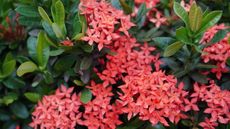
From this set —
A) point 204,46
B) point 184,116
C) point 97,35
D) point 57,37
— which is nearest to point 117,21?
point 97,35

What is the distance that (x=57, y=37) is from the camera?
6.96 feet

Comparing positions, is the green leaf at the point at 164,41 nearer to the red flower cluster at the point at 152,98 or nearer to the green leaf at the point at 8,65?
the red flower cluster at the point at 152,98

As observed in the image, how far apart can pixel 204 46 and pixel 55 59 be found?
33.3 inches

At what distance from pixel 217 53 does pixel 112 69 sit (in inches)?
23.1

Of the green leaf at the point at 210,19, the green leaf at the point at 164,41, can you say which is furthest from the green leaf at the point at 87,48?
the green leaf at the point at 210,19

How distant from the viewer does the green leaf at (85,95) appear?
6.97 ft

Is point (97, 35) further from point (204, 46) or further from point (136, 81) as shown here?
point (204, 46)

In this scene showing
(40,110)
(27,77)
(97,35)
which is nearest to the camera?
(97,35)

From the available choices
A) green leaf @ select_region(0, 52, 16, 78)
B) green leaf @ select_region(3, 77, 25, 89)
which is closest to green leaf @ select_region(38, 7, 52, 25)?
green leaf @ select_region(0, 52, 16, 78)

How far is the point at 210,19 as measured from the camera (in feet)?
6.79

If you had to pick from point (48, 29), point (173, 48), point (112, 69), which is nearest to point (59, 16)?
point (48, 29)

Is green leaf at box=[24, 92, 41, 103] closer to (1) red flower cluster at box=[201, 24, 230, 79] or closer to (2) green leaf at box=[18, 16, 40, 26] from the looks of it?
(2) green leaf at box=[18, 16, 40, 26]

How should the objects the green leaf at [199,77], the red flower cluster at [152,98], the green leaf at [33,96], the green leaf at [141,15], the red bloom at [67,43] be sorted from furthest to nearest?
1. the green leaf at [141,15]
2. the green leaf at [33,96]
3. the green leaf at [199,77]
4. the red bloom at [67,43]
5. the red flower cluster at [152,98]

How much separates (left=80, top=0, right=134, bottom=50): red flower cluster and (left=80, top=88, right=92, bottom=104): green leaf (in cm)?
28
